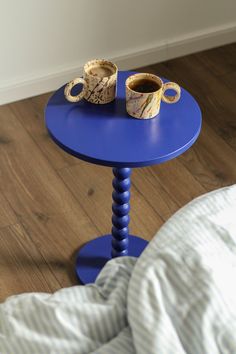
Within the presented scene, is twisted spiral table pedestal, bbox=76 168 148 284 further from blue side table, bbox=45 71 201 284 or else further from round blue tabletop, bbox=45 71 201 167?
round blue tabletop, bbox=45 71 201 167

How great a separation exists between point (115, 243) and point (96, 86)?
0.41 m

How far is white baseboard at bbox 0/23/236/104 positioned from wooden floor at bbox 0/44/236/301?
38 mm

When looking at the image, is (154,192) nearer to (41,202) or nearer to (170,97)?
(41,202)

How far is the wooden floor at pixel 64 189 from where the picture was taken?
159cm

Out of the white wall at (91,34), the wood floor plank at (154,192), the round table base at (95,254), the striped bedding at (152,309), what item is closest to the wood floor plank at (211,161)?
the wood floor plank at (154,192)

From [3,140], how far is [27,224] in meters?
0.37

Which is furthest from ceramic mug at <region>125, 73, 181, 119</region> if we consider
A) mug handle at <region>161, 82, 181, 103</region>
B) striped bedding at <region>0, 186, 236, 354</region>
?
striped bedding at <region>0, 186, 236, 354</region>

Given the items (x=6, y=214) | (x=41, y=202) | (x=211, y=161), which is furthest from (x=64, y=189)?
(x=211, y=161)

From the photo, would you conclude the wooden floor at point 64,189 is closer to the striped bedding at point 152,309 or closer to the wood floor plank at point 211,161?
the wood floor plank at point 211,161

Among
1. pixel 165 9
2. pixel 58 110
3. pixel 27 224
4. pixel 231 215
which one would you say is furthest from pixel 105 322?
pixel 165 9

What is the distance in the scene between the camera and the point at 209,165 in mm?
1890

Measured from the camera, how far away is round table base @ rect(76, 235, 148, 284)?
1.53 m

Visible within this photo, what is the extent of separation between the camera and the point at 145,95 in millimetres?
1209

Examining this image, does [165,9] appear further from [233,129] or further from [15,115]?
[15,115]
